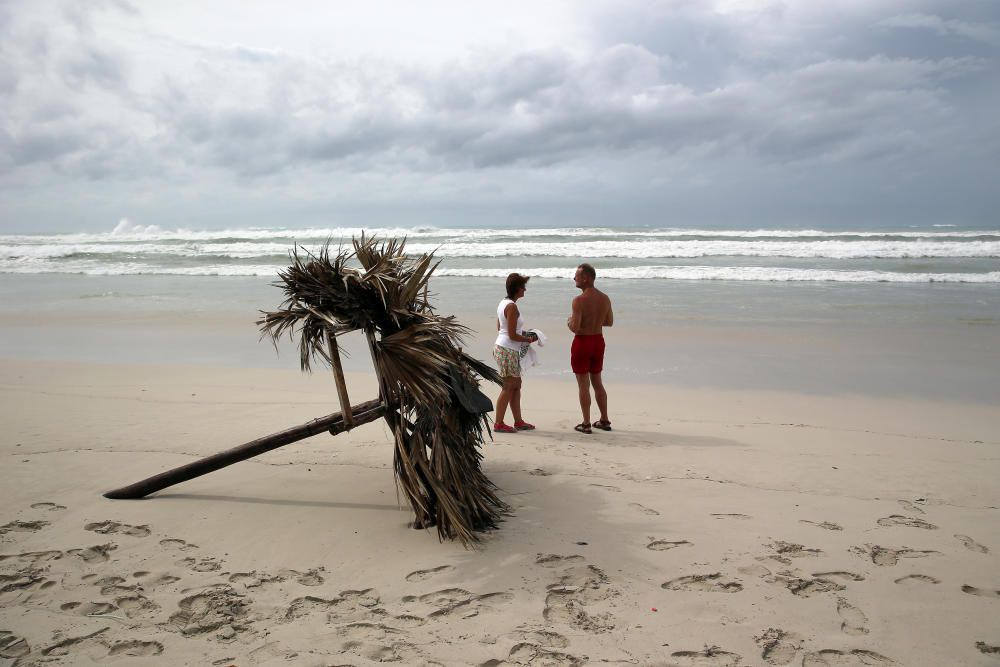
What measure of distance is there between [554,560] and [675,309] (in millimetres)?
11116

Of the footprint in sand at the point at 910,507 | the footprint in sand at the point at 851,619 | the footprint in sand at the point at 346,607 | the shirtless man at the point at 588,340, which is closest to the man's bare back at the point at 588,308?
the shirtless man at the point at 588,340

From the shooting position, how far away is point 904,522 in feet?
13.4

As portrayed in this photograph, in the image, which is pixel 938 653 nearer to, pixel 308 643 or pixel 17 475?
pixel 308 643

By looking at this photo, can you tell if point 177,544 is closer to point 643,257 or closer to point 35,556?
point 35,556

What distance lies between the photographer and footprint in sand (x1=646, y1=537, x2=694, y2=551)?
3746mm

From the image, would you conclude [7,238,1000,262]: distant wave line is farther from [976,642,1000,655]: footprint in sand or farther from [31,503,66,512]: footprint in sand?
[976,642,1000,655]: footprint in sand

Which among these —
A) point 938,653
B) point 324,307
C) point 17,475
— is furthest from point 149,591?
point 938,653

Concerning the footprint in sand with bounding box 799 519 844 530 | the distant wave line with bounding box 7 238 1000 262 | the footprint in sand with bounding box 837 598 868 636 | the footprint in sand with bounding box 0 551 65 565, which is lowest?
the footprint in sand with bounding box 837 598 868 636

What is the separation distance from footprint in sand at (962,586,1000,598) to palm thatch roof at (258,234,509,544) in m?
2.45

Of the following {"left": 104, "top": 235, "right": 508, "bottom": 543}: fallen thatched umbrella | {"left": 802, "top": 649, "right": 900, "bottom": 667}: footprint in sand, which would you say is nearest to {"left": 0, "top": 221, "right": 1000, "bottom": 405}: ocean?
{"left": 104, "top": 235, "right": 508, "bottom": 543}: fallen thatched umbrella

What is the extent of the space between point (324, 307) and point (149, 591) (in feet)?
5.59

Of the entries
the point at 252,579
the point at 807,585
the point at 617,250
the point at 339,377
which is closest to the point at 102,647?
the point at 252,579

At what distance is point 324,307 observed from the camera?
3.86 meters

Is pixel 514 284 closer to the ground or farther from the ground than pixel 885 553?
farther from the ground
